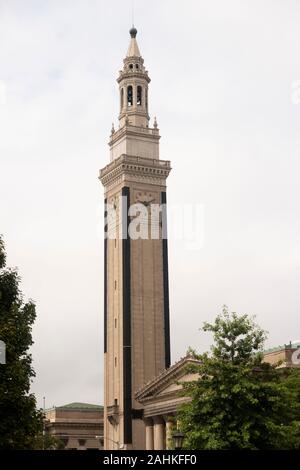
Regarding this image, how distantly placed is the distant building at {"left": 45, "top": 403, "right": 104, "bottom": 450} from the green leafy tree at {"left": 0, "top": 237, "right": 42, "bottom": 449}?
9427 cm

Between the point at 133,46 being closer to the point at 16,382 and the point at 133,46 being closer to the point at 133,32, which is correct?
the point at 133,32

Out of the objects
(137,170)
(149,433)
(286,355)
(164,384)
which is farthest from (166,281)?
(286,355)

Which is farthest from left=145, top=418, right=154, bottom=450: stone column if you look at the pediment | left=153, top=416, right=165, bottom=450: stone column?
the pediment

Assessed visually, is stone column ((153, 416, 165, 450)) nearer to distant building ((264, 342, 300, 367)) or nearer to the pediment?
the pediment

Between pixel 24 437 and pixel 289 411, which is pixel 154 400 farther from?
pixel 24 437

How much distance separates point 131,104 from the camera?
119m

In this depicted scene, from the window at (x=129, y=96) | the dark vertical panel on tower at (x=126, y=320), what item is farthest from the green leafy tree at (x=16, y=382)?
the window at (x=129, y=96)

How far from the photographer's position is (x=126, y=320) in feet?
352

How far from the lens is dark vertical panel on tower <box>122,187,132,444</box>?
105 meters

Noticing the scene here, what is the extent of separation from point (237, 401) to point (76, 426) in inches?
3517

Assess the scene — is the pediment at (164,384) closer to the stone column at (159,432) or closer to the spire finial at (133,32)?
the stone column at (159,432)

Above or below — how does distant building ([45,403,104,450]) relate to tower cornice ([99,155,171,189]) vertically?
below

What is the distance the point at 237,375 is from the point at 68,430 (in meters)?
89.5
